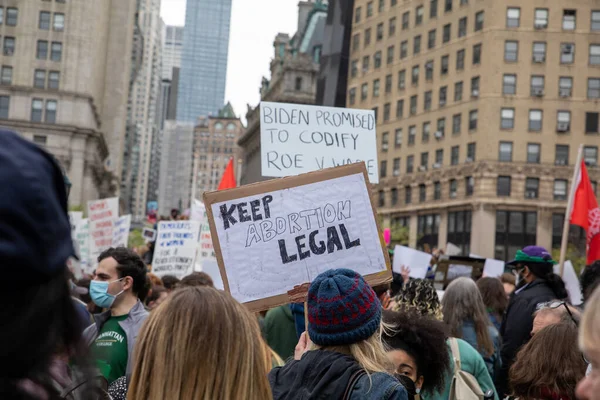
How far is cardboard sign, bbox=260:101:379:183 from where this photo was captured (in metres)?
7.11

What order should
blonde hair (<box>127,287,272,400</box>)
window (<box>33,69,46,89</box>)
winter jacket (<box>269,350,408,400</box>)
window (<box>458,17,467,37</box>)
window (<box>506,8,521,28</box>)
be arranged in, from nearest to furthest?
blonde hair (<box>127,287,272,400</box>), winter jacket (<box>269,350,408,400</box>), window (<box>506,8,521,28</box>), window (<box>458,17,467,37</box>), window (<box>33,69,46,89</box>)

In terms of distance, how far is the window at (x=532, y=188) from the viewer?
6016 centimetres

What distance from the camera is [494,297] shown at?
9.04 metres

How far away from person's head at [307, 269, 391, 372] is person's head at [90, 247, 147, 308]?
2.84m

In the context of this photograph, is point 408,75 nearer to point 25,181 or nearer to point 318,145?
point 318,145

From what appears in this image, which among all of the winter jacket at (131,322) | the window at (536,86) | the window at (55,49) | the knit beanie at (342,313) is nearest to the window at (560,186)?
the window at (536,86)

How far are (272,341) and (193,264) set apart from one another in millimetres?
8091

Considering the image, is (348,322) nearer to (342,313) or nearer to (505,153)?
(342,313)

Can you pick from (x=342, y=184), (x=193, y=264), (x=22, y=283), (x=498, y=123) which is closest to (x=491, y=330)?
(x=342, y=184)

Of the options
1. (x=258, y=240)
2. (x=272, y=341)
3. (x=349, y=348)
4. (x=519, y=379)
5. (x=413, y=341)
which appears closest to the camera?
(x=349, y=348)

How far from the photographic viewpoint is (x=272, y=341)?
730 cm

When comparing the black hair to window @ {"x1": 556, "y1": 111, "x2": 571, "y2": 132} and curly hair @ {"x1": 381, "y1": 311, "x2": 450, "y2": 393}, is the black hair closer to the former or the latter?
curly hair @ {"x1": 381, "y1": 311, "x2": 450, "y2": 393}

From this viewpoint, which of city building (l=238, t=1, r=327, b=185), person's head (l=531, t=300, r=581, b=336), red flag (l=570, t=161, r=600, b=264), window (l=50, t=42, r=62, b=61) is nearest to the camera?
person's head (l=531, t=300, r=581, b=336)

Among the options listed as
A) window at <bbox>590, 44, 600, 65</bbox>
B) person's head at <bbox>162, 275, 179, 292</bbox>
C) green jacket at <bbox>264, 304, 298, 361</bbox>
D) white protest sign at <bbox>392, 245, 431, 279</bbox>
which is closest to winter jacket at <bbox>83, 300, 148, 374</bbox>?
green jacket at <bbox>264, 304, 298, 361</bbox>
